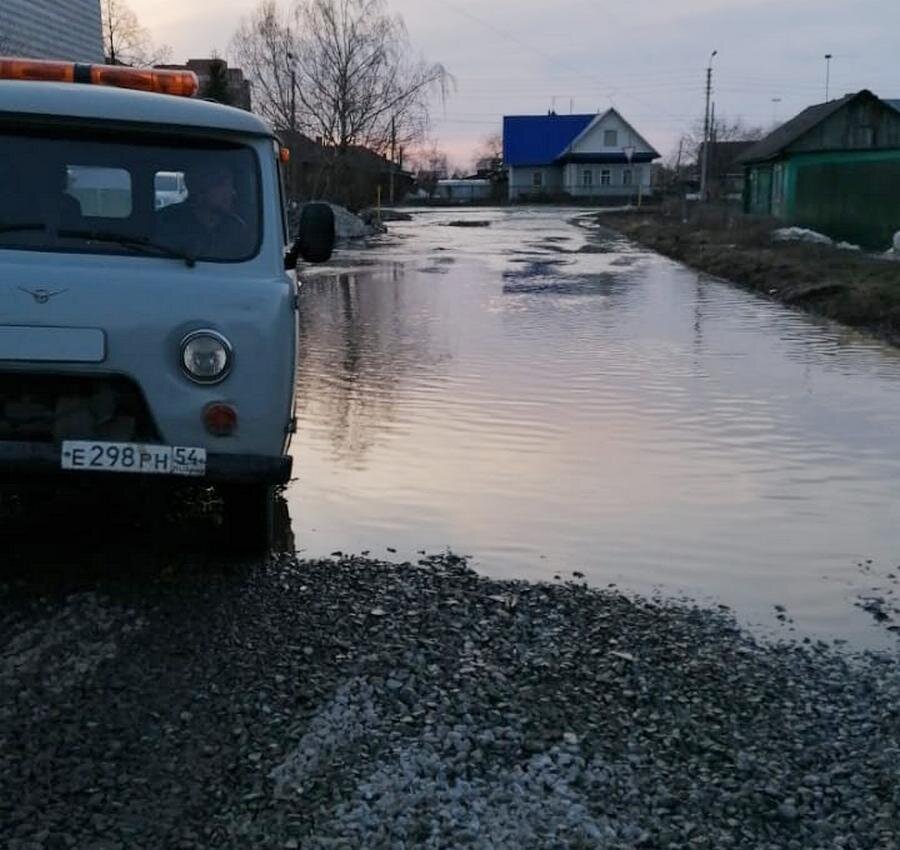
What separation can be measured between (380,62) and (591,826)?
52.9 meters

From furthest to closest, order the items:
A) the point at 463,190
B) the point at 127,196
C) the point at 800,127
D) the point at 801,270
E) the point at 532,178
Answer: the point at 463,190, the point at 532,178, the point at 800,127, the point at 801,270, the point at 127,196

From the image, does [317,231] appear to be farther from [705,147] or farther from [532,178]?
[532,178]

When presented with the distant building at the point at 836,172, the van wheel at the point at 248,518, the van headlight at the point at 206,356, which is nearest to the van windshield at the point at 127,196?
the van headlight at the point at 206,356

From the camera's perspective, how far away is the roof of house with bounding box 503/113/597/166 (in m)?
94.8

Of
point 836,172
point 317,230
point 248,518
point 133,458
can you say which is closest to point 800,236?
point 836,172


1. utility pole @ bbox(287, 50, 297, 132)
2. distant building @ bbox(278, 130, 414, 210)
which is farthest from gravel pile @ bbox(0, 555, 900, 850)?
utility pole @ bbox(287, 50, 297, 132)

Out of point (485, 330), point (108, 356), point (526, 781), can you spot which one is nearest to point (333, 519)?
point (108, 356)

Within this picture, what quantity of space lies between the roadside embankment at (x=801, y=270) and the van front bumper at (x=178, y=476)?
425 inches

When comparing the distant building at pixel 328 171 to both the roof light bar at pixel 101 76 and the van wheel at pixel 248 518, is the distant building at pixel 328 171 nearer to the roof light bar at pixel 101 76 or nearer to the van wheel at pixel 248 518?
the roof light bar at pixel 101 76

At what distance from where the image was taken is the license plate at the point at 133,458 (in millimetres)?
4652

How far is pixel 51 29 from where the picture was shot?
1986 centimetres

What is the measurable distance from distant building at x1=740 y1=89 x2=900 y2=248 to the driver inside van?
23.9 m

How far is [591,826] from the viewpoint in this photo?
3385mm

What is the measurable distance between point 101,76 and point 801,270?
1682cm
